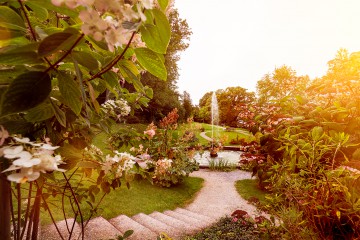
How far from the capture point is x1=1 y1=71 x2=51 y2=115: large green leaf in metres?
0.37

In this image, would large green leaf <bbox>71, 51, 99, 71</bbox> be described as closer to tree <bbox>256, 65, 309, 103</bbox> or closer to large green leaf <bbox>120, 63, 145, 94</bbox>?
large green leaf <bbox>120, 63, 145, 94</bbox>

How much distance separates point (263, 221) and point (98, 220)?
7.65 feet

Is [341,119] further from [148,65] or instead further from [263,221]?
[148,65]

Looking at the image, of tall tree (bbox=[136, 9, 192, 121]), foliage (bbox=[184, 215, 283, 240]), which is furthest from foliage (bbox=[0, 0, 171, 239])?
tall tree (bbox=[136, 9, 192, 121])

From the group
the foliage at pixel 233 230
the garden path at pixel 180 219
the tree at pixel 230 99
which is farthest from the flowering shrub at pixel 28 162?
the tree at pixel 230 99

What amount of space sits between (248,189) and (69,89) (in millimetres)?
7060

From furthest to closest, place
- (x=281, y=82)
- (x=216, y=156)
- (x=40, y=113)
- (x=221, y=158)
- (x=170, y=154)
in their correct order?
(x=281, y=82) → (x=216, y=156) → (x=221, y=158) → (x=170, y=154) → (x=40, y=113)

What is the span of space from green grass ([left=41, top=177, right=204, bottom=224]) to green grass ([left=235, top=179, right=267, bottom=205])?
1136 mm

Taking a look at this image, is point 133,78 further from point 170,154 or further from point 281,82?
point 281,82

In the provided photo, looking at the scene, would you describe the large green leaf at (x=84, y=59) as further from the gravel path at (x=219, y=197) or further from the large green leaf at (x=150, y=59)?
the gravel path at (x=219, y=197)

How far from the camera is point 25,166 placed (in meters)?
0.36

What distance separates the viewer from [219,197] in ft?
21.0

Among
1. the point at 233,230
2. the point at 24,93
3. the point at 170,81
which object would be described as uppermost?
the point at 170,81

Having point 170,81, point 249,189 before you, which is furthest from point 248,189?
point 170,81
